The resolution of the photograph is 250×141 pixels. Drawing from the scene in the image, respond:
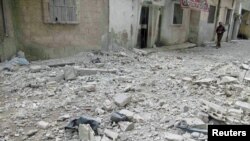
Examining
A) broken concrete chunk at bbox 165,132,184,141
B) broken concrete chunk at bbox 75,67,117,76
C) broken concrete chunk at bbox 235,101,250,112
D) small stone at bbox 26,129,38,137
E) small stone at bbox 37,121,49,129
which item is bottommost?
small stone at bbox 26,129,38,137

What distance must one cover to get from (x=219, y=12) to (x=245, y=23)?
28.3 feet

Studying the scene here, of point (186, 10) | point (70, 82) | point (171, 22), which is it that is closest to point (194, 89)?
point (70, 82)

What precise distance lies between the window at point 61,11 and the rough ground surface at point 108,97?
1.21 meters

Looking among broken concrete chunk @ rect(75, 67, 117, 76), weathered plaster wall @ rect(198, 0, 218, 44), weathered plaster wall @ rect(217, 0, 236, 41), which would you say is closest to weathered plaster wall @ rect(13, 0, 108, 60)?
broken concrete chunk @ rect(75, 67, 117, 76)

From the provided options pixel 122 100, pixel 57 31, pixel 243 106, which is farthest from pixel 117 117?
pixel 57 31

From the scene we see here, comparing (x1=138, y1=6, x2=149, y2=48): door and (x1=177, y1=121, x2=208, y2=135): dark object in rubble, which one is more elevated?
(x1=138, y1=6, x2=149, y2=48): door

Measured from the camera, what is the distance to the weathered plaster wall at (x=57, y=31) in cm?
632

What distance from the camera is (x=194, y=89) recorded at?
4781mm

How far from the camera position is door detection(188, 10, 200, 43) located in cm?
1233

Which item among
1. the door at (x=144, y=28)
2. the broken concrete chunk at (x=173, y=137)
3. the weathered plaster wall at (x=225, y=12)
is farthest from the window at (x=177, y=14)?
the broken concrete chunk at (x=173, y=137)

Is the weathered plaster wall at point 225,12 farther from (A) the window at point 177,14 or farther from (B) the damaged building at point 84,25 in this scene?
(A) the window at point 177,14

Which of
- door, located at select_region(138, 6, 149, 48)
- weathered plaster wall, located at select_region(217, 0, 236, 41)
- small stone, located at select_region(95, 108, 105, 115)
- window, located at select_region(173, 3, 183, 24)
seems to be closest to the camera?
small stone, located at select_region(95, 108, 105, 115)

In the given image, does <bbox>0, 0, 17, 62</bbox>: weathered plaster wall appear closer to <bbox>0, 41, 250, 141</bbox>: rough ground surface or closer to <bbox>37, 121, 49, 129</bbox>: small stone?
<bbox>0, 41, 250, 141</bbox>: rough ground surface

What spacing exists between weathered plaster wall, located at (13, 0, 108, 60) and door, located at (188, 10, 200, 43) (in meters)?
6.24
